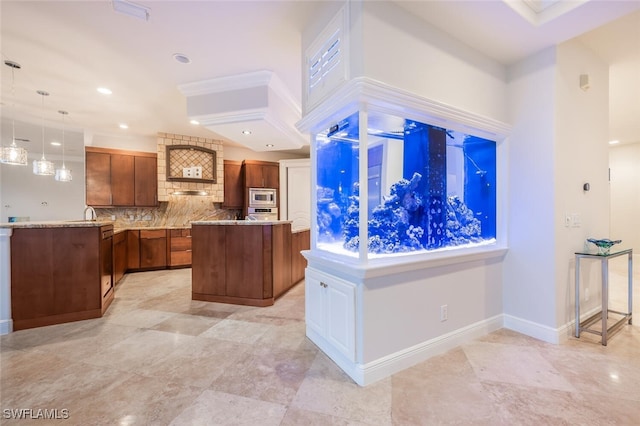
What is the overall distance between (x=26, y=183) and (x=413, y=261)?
29.4ft

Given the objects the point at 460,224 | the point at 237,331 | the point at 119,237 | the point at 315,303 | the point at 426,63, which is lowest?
the point at 237,331

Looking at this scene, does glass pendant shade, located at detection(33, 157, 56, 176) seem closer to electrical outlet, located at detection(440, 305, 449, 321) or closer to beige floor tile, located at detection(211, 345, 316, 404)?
beige floor tile, located at detection(211, 345, 316, 404)

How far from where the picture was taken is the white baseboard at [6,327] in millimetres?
2438

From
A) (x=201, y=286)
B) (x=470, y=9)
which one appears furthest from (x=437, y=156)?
(x=201, y=286)

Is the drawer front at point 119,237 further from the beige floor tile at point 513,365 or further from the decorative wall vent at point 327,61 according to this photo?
A: the beige floor tile at point 513,365

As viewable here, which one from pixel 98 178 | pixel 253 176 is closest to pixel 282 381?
pixel 253 176

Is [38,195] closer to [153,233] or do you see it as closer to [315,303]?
[153,233]

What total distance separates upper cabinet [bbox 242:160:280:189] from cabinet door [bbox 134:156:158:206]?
169cm

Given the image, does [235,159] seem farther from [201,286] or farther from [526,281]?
[526,281]

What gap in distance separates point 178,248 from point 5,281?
8.35 feet

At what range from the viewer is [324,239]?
2211mm

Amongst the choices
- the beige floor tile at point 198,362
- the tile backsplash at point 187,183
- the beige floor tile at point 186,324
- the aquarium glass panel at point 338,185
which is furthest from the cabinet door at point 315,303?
the tile backsplash at point 187,183

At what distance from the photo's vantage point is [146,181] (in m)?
5.04

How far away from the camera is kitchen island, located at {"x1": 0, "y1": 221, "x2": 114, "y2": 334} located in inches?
97.5
